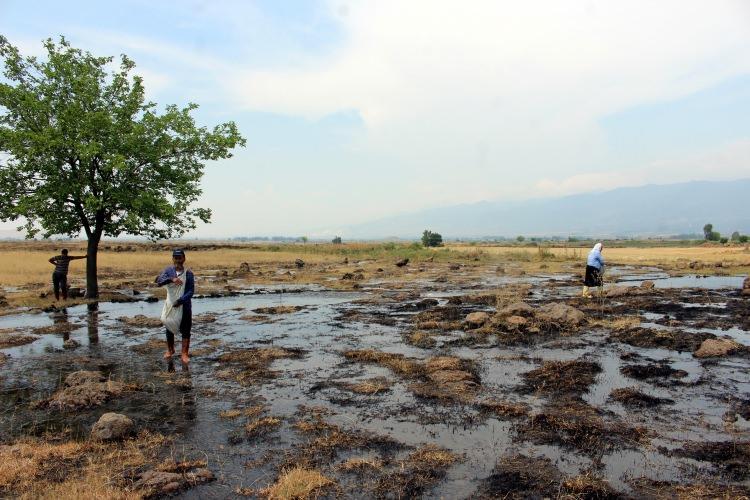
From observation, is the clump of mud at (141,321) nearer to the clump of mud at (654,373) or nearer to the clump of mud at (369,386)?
the clump of mud at (369,386)

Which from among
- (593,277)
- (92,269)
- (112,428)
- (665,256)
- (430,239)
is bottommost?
(665,256)

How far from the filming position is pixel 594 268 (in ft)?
67.8

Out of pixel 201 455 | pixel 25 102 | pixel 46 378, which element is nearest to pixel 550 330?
pixel 201 455

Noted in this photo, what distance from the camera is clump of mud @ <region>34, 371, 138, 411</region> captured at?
827 centimetres

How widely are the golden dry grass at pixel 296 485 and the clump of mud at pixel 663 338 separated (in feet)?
33.6

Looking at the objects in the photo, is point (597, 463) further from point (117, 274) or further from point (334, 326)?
point (117, 274)

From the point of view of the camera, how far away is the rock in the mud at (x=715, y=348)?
448 inches

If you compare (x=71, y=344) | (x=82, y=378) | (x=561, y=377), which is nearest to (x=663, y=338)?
(x=561, y=377)

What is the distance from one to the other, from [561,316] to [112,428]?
12.5 metres

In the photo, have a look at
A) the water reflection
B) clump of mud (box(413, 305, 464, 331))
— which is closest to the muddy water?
the water reflection

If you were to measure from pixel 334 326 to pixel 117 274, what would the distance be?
1021 inches

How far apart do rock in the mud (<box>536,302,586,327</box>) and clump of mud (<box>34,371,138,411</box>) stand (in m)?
11.4

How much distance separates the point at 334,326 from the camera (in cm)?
1584

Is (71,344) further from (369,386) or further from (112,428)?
(369,386)
